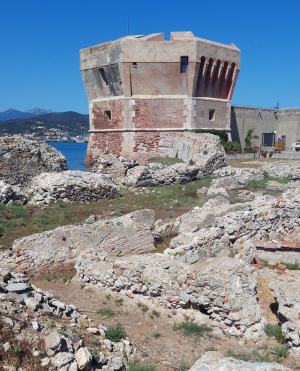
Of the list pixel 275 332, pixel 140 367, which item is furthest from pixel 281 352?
pixel 140 367

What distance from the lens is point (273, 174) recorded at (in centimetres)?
1972

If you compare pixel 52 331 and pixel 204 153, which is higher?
pixel 204 153

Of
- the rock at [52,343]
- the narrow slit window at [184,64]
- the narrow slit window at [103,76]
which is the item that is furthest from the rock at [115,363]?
the narrow slit window at [103,76]

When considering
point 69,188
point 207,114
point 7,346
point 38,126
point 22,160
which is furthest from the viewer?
point 38,126

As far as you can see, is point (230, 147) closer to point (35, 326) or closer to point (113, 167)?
point (113, 167)

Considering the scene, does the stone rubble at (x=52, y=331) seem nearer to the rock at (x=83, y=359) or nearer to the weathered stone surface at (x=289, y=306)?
the rock at (x=83, y=359)

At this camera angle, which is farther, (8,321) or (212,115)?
(212,115)

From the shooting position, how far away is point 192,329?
537 centimetres

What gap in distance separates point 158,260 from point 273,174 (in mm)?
14703

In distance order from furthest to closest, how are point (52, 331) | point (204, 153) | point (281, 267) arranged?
point (204, 153)
point (281, 267)
point (52, 331)

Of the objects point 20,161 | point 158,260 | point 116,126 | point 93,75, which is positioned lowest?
point 158,260

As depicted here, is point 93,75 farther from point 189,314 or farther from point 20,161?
point 189,314

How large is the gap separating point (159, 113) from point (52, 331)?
967 inches

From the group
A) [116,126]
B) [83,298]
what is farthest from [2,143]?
[116,126]
